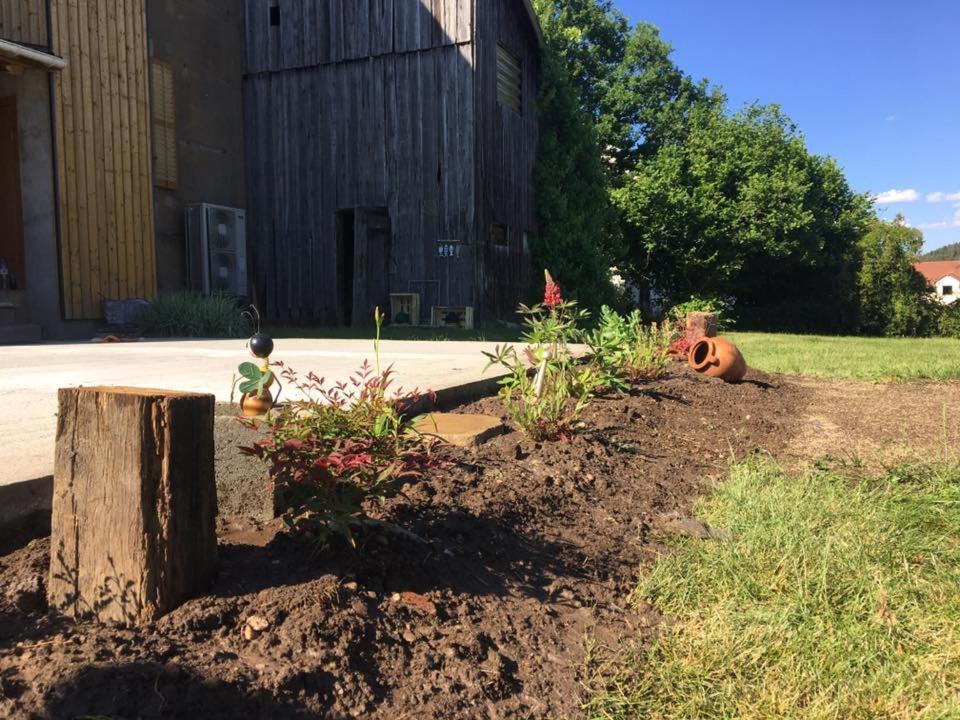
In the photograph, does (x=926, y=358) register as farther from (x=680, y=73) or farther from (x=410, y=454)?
(x=680, y=73)

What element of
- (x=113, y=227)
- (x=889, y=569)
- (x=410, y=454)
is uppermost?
(x=113, y=227)

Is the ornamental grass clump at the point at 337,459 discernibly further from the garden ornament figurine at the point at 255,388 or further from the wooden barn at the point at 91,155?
the wooden barn at the point at 91,155

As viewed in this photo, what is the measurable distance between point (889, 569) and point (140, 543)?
6.97ft

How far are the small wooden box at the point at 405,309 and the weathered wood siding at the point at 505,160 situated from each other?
3.51ft

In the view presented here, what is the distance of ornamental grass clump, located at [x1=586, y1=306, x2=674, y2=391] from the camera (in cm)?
471

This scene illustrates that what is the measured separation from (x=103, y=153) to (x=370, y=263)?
4367mm

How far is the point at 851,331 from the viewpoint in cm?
2008

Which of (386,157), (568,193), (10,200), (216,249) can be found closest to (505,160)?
(386,157)

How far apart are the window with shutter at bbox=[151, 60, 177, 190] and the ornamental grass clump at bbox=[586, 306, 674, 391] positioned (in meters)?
7.81

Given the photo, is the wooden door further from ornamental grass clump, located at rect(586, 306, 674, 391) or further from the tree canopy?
the tree canopy

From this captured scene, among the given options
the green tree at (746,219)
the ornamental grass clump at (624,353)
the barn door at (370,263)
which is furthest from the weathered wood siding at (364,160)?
the green tree at (746,219)

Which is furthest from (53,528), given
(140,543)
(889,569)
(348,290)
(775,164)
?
(775,164)

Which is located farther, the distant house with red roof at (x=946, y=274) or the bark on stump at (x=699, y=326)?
the distant house with red roof at (x=946, y=274)

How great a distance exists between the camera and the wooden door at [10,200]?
357 inches
